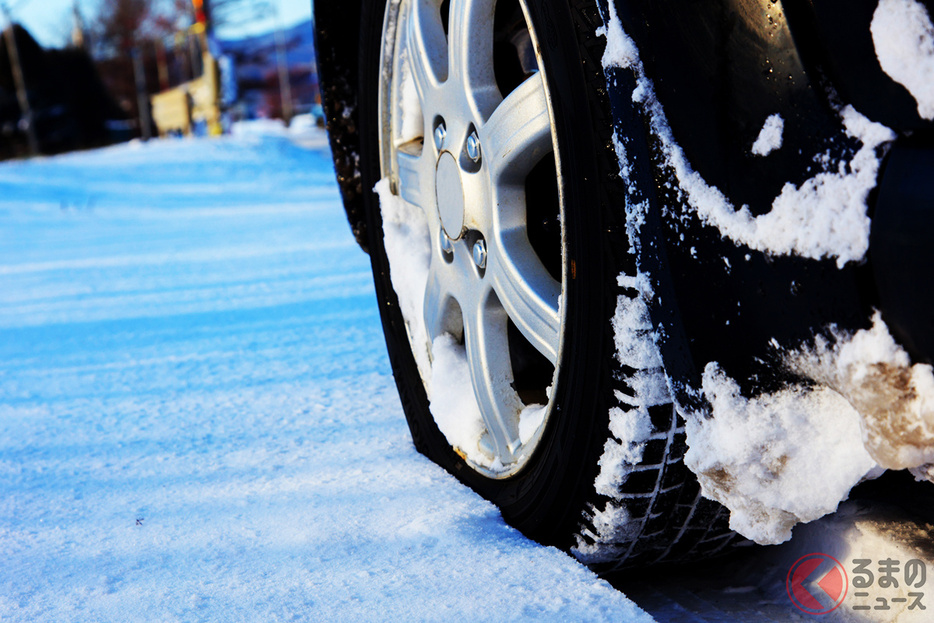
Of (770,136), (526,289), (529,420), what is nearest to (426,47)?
(526,289)

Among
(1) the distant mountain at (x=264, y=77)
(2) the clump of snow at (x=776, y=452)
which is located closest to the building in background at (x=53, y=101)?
(1) the distant mountain at (x=264, y=77)

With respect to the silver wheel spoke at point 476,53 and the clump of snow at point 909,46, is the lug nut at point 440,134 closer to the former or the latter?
the silver wheel spoke at point 476,53

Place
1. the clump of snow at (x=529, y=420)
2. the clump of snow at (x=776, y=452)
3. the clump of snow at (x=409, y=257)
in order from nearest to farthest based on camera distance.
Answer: the clump of snow at (x=776, y=452) → the clump of snow at (x=529, y=420) → the clump of snow at (x=409, y=257)

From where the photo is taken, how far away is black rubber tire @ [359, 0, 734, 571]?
82 cm

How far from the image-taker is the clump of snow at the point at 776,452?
699 millimetres

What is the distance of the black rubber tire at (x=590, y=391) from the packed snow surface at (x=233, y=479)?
78mm

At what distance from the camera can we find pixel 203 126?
25.2m

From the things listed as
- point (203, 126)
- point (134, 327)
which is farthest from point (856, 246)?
point (203, 126)

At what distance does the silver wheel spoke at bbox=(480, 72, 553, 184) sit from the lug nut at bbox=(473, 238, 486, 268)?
5.0 inches

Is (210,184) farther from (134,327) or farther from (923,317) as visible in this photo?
(923,317)

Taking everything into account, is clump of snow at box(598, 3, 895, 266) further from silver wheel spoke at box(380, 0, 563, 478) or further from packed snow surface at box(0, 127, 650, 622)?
packed snow surface at box(0, 127, 650, 622)

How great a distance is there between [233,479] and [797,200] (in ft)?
3.42

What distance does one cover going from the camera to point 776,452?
0.72m

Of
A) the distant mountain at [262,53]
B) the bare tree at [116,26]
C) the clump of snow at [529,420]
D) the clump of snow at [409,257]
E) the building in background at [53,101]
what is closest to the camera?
the clump of snow at [529,420]
